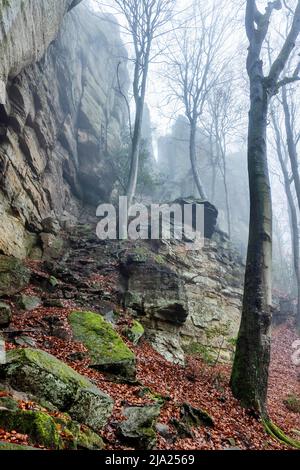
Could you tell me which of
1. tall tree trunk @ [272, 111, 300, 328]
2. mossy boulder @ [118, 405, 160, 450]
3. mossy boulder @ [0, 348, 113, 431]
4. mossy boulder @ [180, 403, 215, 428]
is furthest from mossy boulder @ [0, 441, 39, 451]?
tall tree trunk @ [272, 111, 300, 328]

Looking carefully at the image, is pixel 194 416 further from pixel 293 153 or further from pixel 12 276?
pixel 293 153

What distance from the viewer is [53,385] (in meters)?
3.89

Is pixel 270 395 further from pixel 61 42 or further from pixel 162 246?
pixel 61 42

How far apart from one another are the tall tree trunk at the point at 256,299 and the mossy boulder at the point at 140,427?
7.69ft

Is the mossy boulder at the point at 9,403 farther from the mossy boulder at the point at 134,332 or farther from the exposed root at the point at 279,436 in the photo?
the mossy boulder at the point at 134,332

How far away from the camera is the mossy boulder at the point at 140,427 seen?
3.84m

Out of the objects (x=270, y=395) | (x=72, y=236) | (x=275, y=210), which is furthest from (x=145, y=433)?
(x=275, y=210)

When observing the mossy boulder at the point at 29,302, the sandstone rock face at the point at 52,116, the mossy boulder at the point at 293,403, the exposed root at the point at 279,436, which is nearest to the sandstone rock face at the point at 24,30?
the sandstone rock face at the point at 52,116

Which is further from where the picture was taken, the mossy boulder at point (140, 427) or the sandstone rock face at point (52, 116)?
the sandstone rock face at point (52, 116)

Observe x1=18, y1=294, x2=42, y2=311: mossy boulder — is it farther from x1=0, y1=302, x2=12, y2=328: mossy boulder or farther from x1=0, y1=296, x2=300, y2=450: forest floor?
x1=0, y1=302, x2=12, y2=328: mossy boulder

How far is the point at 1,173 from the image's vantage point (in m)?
9.43

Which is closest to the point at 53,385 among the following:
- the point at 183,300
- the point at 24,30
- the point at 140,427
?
the point at 140,427

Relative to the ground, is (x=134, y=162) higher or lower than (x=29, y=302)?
higher

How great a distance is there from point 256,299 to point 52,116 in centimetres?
1319
